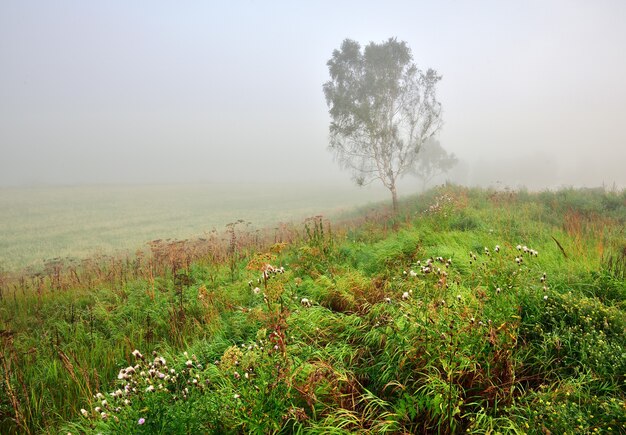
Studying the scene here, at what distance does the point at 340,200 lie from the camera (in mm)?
53844

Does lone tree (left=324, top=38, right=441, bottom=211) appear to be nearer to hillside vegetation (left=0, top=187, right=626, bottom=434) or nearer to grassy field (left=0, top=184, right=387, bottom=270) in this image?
grassy field (left=0, top=184, right=387, bottom=270)

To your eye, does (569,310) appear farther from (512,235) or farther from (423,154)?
(423,154)

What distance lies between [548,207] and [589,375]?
13.9 metres

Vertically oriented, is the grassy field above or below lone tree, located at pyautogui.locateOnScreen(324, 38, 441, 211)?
below

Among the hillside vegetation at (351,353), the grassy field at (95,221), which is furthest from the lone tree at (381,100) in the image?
the hillside vegetation at (351,353)

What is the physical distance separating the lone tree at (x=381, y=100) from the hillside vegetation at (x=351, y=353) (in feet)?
54.2

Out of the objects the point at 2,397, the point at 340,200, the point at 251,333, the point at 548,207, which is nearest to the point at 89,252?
the point at 2,397

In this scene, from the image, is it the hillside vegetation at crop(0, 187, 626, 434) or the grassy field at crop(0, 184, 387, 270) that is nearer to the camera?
the hillside vegetation at crop(0, 187, 626, 434)

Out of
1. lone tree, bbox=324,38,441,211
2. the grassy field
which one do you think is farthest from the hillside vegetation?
lone tree, bbox=324,38,441,211

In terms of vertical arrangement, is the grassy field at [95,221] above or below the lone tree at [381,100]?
below

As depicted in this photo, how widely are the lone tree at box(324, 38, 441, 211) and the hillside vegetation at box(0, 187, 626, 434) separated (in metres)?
16.5

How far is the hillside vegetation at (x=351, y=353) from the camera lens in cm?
255

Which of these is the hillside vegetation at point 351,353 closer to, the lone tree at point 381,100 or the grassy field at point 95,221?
the grassy field at point 95,221

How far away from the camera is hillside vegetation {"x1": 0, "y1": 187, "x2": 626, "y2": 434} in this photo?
101 inches
